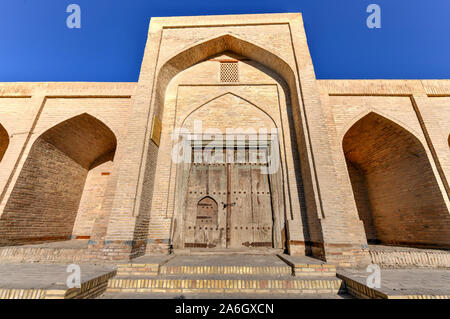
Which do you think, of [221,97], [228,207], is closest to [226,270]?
[228,207]

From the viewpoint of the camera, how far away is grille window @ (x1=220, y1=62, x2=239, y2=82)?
18.5 ft

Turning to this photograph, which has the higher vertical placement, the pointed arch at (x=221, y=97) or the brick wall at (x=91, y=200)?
the pointed arch at (x=221, y=97)

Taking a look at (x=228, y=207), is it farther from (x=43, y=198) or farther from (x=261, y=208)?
(x=43, y=198)

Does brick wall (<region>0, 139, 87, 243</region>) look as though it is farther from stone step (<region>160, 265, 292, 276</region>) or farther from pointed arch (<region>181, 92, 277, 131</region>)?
stone step (<region>160, 265, 292, 276</region>)

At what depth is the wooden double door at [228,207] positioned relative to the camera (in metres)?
4.45

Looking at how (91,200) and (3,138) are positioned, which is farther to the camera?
(91,200)

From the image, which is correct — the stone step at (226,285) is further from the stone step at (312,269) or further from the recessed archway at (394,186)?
the recessed archway at (394,186)

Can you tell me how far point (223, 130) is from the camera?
195 inches

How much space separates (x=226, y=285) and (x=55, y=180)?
5661 millimetres

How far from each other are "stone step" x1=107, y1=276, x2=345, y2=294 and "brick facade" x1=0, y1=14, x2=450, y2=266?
91 centimetres

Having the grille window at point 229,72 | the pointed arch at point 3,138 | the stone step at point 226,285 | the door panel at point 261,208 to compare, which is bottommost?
the stone step at point 226,285

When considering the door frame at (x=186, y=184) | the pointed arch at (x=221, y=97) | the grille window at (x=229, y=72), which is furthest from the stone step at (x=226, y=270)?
the grille window at (x=229, y=72)

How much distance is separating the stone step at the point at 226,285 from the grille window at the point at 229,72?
15.8 ft
